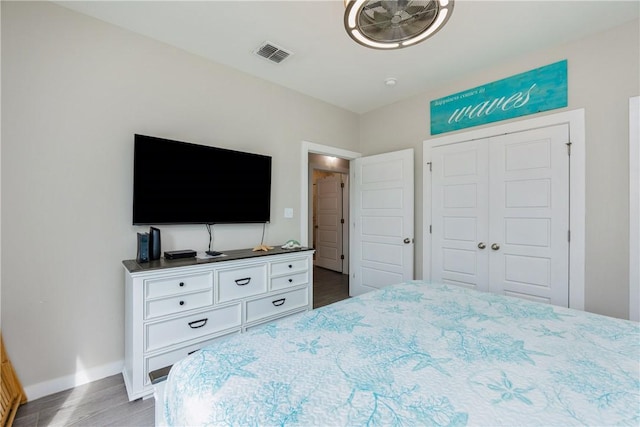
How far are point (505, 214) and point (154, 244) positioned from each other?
3.17m

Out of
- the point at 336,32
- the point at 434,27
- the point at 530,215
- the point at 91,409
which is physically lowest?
the point at 91,409

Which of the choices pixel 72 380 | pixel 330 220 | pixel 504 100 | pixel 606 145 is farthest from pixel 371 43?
pixel 330 220

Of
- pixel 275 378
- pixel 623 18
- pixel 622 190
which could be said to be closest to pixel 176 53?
pixel 275 378

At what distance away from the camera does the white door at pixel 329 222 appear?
18.9 ft

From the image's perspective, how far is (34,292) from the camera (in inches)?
72.5

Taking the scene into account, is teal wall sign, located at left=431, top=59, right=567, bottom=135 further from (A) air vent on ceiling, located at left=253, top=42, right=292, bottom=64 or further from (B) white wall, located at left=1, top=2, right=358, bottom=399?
(B) white wall, located at left=1, top=2, right=358, bottom=399

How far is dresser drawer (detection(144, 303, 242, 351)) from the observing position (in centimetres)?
187

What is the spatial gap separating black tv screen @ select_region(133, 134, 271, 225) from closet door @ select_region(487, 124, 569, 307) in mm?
2379

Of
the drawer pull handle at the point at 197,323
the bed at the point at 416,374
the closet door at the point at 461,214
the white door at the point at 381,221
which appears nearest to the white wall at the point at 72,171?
the drawer pull handle at the point at 197,323

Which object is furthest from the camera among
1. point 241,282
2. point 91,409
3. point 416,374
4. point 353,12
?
point 241,282

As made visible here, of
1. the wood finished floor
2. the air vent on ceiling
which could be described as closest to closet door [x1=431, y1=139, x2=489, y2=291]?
the air vent on ceiling

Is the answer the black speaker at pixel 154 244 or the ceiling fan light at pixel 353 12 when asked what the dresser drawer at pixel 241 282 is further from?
the ceiling fan light at pixel 353 12

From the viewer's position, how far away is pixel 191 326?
79.5 inches

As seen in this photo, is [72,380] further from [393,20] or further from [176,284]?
[393,20]
